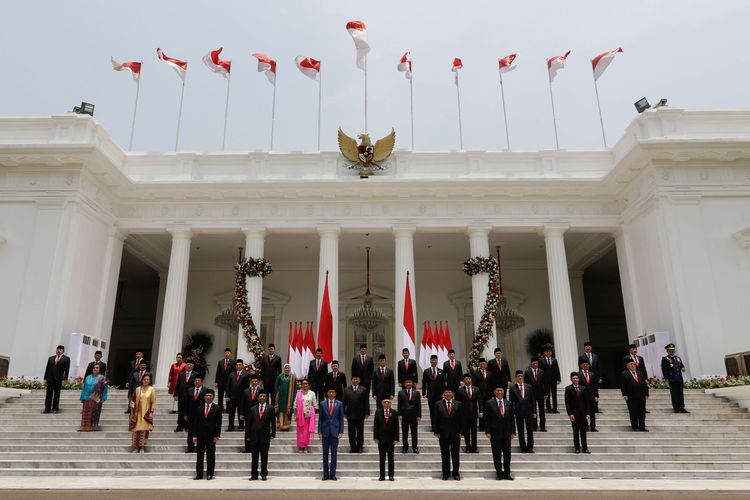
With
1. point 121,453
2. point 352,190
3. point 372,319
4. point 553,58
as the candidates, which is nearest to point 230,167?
point 352,190

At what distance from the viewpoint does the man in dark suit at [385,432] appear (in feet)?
25.7

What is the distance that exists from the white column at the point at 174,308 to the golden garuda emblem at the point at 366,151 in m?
5.54

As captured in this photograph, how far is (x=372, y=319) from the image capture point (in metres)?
18.4

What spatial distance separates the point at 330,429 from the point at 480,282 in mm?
8900

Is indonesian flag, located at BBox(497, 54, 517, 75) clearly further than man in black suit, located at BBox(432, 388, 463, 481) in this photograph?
Yes

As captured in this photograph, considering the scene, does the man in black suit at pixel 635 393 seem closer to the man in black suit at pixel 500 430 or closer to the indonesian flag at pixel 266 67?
the man in black suit at pixel 500 430

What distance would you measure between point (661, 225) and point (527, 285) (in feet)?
24.4

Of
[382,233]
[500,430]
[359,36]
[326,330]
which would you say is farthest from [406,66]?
[500,430]

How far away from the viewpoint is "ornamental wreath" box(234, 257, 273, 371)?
15.0 metres

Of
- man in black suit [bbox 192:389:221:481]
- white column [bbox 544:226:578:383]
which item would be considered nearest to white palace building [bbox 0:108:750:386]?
white column [bbox 544:226:578:383]

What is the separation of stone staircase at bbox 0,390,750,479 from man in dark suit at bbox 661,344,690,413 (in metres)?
0.23

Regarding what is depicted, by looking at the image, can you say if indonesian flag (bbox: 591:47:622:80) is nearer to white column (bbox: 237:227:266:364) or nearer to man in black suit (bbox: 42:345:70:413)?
white column (bbox: 237:227:266:364)

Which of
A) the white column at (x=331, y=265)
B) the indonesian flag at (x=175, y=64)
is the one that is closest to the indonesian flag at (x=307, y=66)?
the indonesian flag at (x=175, y=64)

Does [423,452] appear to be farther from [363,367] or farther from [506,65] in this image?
[506,65]
